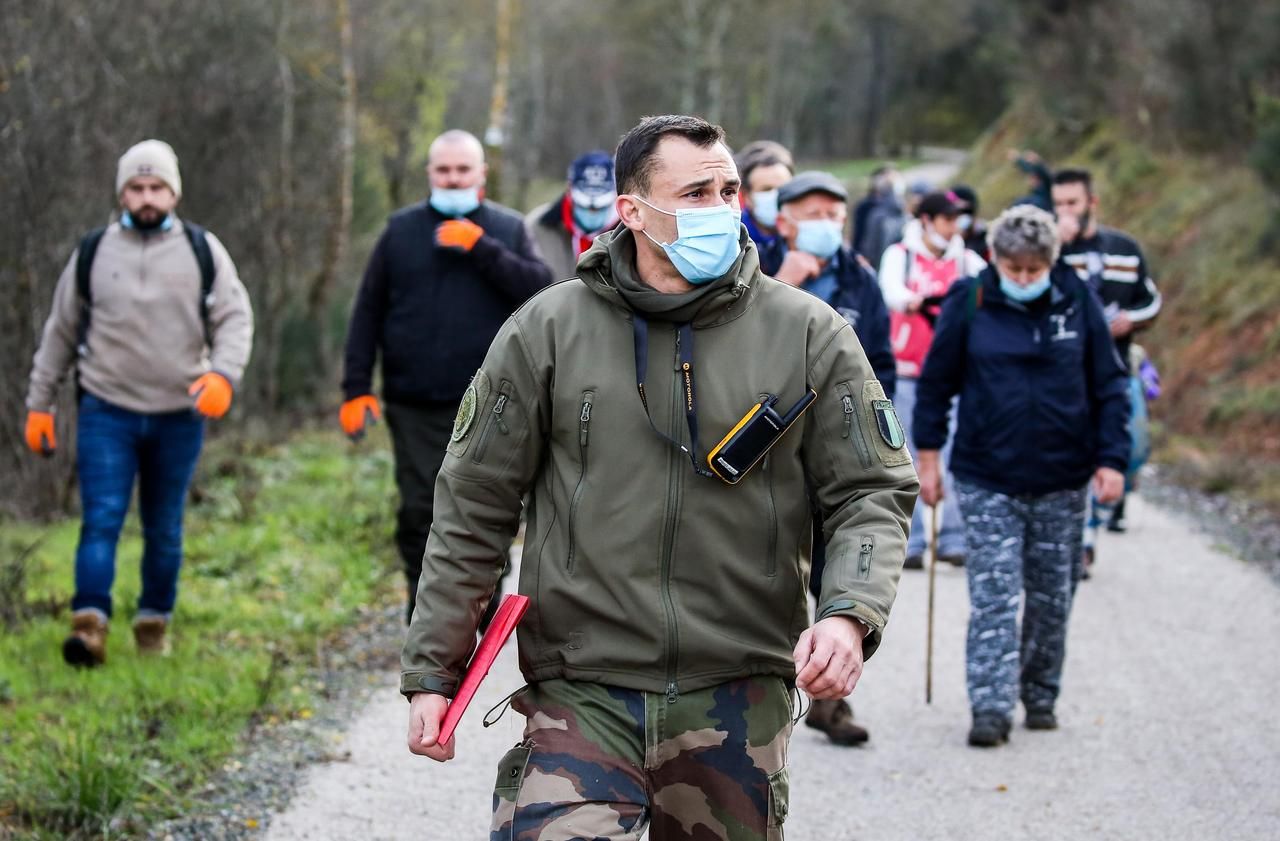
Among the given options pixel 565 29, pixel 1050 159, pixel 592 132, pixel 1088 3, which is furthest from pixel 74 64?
pixel 592 132

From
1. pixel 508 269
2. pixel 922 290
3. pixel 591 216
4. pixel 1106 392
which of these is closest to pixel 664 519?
pixel 1106 392

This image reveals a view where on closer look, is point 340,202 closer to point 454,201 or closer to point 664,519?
point 454,201

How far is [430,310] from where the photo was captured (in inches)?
273

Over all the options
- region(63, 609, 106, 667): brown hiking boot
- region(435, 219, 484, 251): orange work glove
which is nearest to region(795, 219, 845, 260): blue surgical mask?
region(435, 219, 484, 251): orange work glove

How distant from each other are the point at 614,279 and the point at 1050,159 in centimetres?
3228

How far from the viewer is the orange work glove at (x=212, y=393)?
21.6 feet

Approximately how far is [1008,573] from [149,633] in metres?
3.78

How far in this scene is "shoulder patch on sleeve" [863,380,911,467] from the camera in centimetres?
326

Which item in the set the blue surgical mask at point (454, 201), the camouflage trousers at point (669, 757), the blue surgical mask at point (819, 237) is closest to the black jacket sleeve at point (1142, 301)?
the blue surgical mask at point (819, 237)

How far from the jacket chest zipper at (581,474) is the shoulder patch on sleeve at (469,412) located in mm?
228

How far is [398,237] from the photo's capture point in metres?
6.98

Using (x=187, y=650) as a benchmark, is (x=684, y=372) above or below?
above

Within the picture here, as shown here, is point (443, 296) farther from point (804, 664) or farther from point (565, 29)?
point (565, 29)

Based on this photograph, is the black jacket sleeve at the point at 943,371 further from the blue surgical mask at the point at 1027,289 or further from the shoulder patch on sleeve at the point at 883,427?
the shoulder patch on sleeve at the point at 883,427
